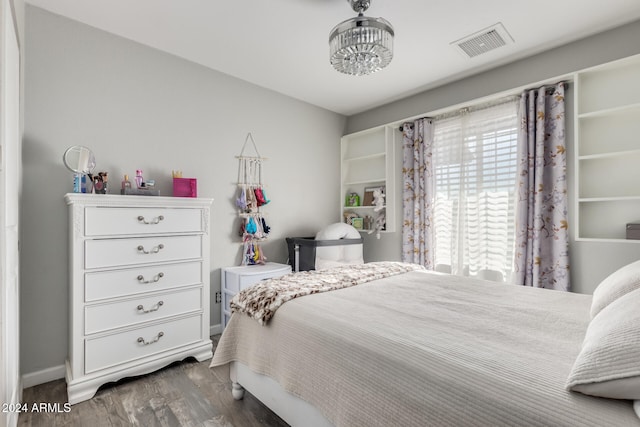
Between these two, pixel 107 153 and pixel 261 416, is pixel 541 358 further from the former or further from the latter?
pixel 107 153

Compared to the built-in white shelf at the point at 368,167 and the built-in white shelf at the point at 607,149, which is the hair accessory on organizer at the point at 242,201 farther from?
the built-in white shelf at the point at 607,149

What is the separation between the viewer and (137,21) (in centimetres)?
221

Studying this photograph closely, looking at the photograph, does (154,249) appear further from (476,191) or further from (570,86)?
(570,86)

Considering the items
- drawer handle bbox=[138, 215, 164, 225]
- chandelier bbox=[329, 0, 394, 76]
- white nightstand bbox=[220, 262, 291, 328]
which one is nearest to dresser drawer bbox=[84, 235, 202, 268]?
drawer handle bbox=[138, 215, 164, 225]

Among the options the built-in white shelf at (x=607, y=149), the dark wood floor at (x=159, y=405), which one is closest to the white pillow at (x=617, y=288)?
the built-in white shelf at (x=607, y=149)

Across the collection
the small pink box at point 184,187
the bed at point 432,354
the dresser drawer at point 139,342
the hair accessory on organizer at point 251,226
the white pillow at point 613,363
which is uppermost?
the small pink box at point 184,187

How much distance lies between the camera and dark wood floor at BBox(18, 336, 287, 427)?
1.65m

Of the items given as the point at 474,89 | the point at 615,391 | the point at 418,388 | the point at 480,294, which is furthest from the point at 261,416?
the point at 474,89

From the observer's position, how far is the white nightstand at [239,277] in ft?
8.89

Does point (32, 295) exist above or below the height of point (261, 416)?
above

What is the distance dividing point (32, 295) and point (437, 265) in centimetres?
333

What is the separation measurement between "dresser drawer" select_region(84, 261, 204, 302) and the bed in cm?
76

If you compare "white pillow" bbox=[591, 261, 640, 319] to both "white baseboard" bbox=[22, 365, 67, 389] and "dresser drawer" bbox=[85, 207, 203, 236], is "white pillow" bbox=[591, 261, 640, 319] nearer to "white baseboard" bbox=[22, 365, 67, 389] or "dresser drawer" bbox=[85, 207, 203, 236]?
"dresser drawer" bbox=[85, 207, 203, 236]

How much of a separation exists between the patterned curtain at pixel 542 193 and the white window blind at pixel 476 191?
0.13 meters
